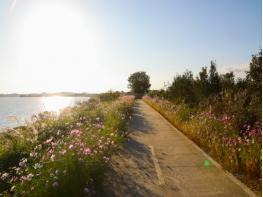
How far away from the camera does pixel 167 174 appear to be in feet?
22.4

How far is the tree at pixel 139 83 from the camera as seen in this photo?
99.6 m

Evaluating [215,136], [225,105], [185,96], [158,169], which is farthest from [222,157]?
[185,96]

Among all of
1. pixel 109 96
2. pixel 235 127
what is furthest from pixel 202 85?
pixel 109 96

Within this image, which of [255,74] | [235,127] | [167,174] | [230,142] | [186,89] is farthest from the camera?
[186,89]

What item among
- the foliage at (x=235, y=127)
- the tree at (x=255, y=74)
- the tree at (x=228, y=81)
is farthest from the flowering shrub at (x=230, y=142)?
the tree at (x=228, y=81)

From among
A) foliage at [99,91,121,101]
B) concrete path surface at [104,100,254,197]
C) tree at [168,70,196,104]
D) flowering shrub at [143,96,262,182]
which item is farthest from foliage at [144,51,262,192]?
foliage at [99,91,121,101]

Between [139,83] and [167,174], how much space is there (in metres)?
93.0

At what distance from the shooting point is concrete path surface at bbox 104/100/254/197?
18.7 ft

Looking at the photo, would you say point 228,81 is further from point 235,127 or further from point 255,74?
point 235,127

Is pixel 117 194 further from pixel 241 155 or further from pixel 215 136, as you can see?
pixel 215 136

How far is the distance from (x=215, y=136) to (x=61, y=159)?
516cm

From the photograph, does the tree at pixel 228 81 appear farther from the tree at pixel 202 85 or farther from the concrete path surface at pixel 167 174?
the concrete path surface at pixel 167 174

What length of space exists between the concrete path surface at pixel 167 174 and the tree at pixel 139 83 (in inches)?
3514

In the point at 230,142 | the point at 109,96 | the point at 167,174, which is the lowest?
the point at 167,174
